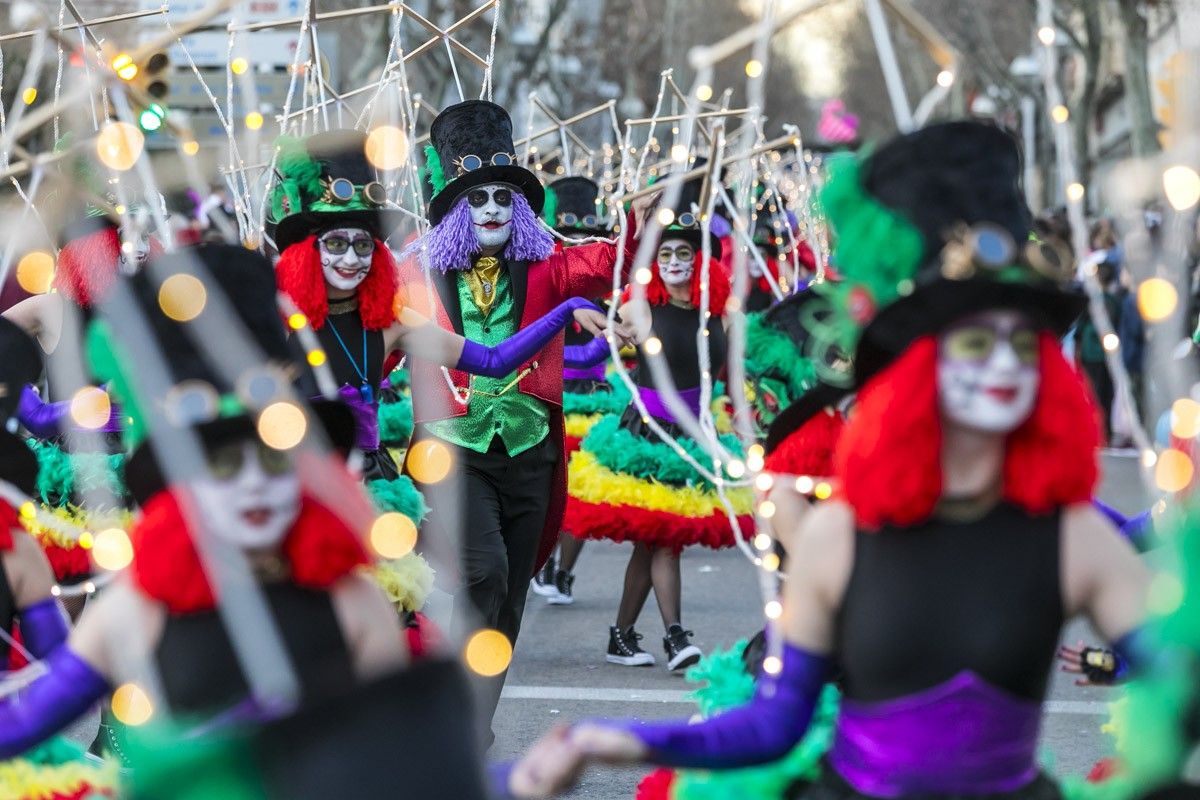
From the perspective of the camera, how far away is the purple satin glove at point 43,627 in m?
3.81

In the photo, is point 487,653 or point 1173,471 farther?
point 487,653

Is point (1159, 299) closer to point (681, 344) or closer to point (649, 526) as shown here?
point (649, 526)

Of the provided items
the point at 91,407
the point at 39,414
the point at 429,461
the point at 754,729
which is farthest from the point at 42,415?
the point at 754,729

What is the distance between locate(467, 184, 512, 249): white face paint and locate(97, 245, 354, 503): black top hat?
3195 millimetres

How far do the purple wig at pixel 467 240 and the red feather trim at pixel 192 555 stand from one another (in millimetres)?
3393

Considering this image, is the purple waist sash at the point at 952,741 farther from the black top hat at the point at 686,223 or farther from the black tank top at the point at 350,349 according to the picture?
the black top hat at the point at 686,223

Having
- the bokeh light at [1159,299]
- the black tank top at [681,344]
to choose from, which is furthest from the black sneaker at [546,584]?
the bokeh light at [1159,299]

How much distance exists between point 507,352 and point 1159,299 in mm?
3222

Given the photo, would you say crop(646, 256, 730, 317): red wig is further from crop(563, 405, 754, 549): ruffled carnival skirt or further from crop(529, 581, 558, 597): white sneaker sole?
crop(529, 581, 558, 597): white sneaker sole

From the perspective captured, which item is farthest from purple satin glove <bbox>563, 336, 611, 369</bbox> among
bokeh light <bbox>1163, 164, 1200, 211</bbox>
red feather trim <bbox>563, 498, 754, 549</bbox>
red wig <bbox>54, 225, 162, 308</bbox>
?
bokeh light <bbox>1163, 164, 1200, 211</bbox>

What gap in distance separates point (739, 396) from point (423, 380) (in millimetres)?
3415

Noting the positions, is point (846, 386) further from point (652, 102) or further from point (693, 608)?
point (652, 102)

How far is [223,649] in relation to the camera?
10.8ft

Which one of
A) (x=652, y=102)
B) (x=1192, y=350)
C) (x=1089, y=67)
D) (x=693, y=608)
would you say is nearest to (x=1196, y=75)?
(x=1192, y=350)
